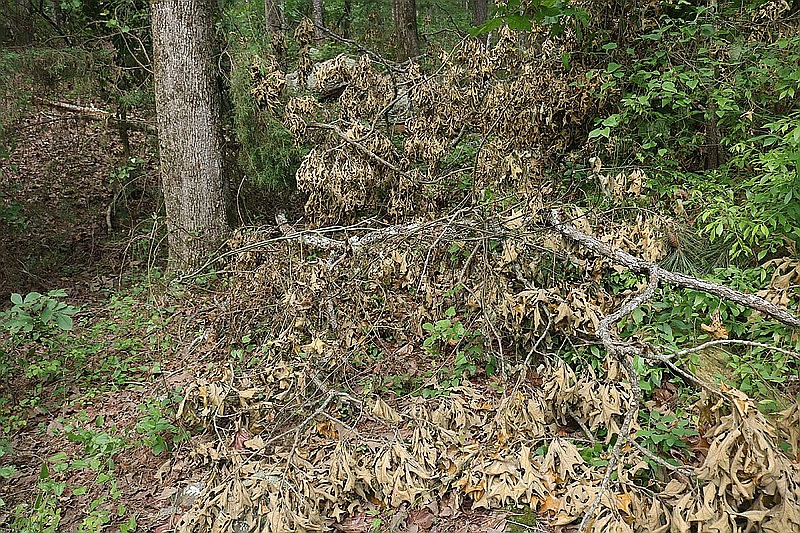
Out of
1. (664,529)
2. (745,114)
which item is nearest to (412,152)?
(745,114)

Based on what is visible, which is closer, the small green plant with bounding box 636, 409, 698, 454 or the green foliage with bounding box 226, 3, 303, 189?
the small green plant with bounding box 636, 409, 698, 454

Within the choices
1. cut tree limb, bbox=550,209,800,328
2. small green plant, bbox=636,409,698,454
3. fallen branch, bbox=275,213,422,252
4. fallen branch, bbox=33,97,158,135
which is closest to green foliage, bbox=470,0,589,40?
A: cut tree limb, bbox=550,209,800,328

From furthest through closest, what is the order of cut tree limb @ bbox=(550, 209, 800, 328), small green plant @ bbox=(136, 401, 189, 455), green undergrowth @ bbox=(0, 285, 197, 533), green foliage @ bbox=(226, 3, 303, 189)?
1. green foliage @ bbox=(226, 3, 303, 189)
2. small green plant @ bbox=(136, 401, 189, 455)
3. green undergrowth @ bbox=(0, 285, 197, 533)
4. cut tree limb @ bbox=(550, 209, 800, 328)

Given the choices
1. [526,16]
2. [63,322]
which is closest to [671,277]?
[526,16]

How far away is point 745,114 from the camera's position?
4586mm

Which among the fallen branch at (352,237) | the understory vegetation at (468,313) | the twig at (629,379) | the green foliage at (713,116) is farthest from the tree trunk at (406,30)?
the twig at (629,379)

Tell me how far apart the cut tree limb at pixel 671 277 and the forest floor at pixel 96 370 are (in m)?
1.78

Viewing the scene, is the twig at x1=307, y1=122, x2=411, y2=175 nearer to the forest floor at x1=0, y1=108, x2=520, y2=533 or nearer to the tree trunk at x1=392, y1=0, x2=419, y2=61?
the forest floor at x1=0, y1=108, x2=520, y2=533

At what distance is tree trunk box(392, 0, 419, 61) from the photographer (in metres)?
9.37

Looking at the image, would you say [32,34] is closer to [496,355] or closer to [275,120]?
[275,120]

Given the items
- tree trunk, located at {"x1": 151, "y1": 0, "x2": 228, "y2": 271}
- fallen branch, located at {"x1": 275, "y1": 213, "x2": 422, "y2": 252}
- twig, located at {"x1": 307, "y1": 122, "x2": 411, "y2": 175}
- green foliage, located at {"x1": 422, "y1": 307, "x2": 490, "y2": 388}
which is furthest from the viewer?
tree trunk, located at {"x1": 151, "y1": 0, "x2": 228, "y2": 271}

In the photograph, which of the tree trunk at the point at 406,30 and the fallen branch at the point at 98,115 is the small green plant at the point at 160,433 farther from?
the tree trunk at the point at 406,30

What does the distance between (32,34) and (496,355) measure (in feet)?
21.9

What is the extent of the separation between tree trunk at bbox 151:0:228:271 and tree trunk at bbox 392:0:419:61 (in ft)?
12.4
